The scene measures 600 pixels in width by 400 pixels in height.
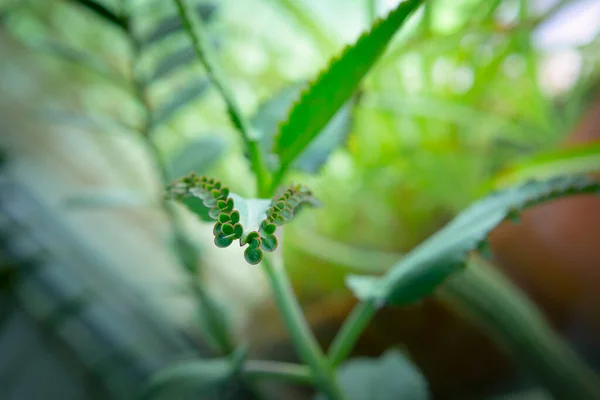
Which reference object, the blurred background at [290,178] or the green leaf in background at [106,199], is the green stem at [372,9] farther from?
the green leaf in background at [106,199]

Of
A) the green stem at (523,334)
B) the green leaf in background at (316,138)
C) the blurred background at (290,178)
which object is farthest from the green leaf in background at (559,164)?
the green leaf in background at (316,138)

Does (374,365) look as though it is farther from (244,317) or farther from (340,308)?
(244,317)

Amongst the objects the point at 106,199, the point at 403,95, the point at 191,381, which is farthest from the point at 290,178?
the point at 191,381

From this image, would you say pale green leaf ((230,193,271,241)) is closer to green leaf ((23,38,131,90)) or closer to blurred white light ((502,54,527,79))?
green leaf ((23,38,131,90))

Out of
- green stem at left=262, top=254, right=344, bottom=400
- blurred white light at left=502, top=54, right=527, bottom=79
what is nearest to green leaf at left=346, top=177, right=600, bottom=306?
green stem at left=262, top=254, right=344, bottom=400

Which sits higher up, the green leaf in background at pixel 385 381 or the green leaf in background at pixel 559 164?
the green leaf in background at pixel 559 164

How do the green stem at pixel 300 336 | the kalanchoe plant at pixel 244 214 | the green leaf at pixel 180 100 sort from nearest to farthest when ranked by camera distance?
the kalanchoe plant at pixel 244 214 < the green stem at pixel 300 336 < the green leaf at pixel 180 100

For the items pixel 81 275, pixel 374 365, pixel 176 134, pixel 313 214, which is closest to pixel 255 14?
pixel 176 134

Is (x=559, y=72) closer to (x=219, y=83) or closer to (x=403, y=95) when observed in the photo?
(x=403, y=95)
